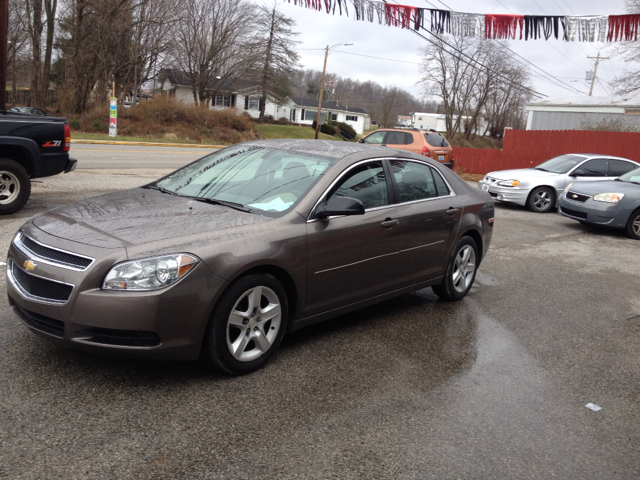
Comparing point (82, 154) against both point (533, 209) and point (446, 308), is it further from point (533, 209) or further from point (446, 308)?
point (446, 308)

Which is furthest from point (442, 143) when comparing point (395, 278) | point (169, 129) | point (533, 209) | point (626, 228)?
point (169, 129)

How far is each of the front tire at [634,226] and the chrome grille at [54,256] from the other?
1075 centimetres

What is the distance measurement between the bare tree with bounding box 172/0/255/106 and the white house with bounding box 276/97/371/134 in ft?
61.0

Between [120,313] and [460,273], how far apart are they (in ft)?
12.4

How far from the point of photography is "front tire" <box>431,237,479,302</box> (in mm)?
5941

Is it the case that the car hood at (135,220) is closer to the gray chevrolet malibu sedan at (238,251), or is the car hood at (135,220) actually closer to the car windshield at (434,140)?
the gray chevrolet malibu sedan at (238,251)

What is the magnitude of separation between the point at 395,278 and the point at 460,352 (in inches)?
33.1

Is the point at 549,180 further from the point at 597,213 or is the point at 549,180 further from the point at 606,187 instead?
the point at 597,213

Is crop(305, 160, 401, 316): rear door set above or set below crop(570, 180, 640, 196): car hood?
below

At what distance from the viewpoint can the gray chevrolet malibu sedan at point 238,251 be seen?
3.44m

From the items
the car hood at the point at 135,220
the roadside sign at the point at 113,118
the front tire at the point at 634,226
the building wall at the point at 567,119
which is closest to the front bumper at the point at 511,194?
the front tire at the point at 634,226

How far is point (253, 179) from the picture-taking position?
4.77 meters

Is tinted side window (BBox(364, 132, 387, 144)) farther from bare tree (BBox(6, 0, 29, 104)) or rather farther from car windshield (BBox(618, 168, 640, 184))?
bare tree (BBox(6, 0, 29, 104))

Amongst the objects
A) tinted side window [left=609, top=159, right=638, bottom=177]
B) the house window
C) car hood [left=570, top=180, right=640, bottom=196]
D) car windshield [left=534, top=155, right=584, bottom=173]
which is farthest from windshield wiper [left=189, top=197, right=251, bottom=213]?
the house window
